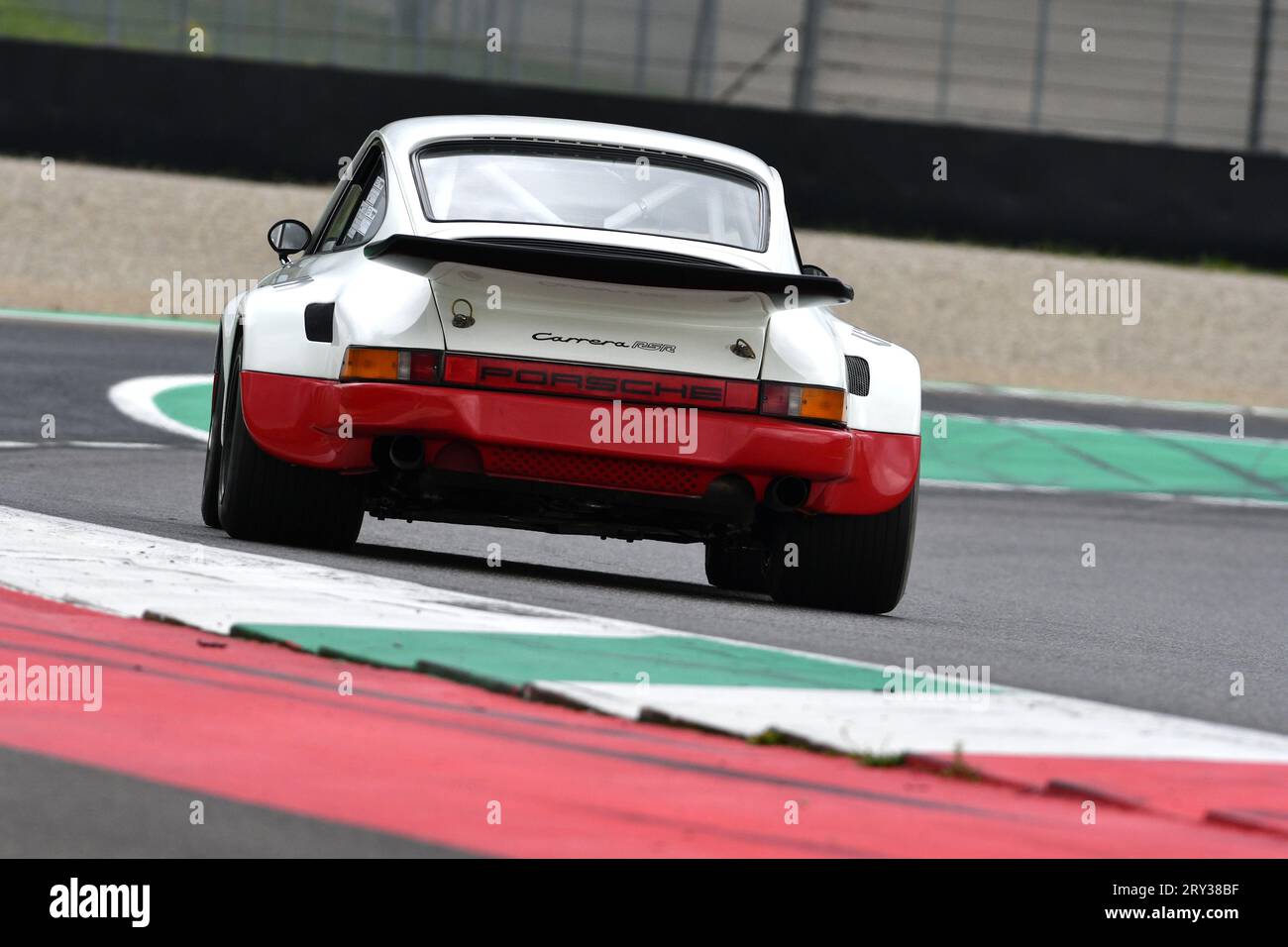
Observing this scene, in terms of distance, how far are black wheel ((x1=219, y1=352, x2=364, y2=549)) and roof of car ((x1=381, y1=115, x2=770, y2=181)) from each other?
3.17 ft

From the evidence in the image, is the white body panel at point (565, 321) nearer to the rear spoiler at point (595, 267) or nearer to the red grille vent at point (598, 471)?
the rear spoiler at point (595, 267)

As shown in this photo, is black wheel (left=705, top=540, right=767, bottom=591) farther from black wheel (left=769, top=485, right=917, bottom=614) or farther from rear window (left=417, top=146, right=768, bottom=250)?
rear window (left=417, top=146, right=768, bottom=250)

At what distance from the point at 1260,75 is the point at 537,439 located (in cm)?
2009

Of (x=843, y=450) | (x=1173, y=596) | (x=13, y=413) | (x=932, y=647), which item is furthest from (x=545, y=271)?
(x=13, y=413)

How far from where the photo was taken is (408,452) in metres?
6.30

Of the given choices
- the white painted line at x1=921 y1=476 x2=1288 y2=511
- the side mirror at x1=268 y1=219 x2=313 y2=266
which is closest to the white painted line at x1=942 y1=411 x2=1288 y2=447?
the white painted line at x1=921 y1=476 x2=1288 y2=511

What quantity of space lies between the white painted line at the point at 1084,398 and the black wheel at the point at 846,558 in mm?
11152

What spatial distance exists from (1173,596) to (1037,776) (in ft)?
17.3

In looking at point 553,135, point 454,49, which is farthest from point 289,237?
Result: point 454,49

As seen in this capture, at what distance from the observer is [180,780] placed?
3.74 metres

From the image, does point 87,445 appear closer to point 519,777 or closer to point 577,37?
point 519,777

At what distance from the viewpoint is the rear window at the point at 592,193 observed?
6781mm

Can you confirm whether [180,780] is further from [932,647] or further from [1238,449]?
[1238,449]

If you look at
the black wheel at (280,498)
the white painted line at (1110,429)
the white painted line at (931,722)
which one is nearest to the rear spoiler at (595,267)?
the black wheel at (280,498)
